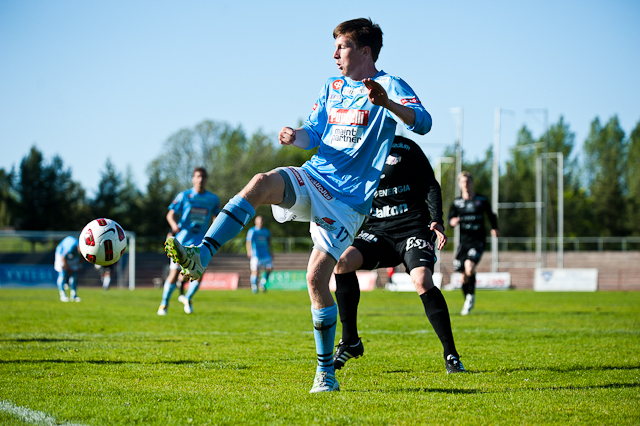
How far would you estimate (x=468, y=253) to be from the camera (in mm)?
11516

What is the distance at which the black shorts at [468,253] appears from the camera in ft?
37.4

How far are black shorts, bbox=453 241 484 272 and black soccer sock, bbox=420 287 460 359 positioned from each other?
6489mm

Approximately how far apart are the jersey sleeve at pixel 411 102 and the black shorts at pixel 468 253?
7715mm

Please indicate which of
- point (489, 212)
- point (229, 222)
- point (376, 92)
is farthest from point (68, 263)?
point (376, 92)

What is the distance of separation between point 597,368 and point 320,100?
3.21 meters

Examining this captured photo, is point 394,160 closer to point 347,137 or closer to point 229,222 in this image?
point 347,137

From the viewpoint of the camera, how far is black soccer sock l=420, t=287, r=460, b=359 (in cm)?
492

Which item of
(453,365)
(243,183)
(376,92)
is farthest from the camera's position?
(243,183)

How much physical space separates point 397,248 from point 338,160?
1.63m

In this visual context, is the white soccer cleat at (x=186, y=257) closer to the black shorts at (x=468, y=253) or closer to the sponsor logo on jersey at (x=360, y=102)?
the sponsor logo on jersey at (x=360, y=102)

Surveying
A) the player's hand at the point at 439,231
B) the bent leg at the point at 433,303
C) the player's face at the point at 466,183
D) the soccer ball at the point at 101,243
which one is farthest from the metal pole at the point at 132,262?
the soccer ball at the point at 101,243

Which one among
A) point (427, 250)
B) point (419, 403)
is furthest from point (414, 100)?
point (419, 403)

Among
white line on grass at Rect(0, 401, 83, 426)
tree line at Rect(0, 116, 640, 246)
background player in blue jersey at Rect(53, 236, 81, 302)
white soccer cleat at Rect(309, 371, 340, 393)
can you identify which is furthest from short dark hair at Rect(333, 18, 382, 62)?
tree line at Rect(0, 116, 640, 246)

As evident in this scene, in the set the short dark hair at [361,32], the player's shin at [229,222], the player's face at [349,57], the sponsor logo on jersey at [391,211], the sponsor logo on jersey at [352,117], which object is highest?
the short dark hair at [361,32]
